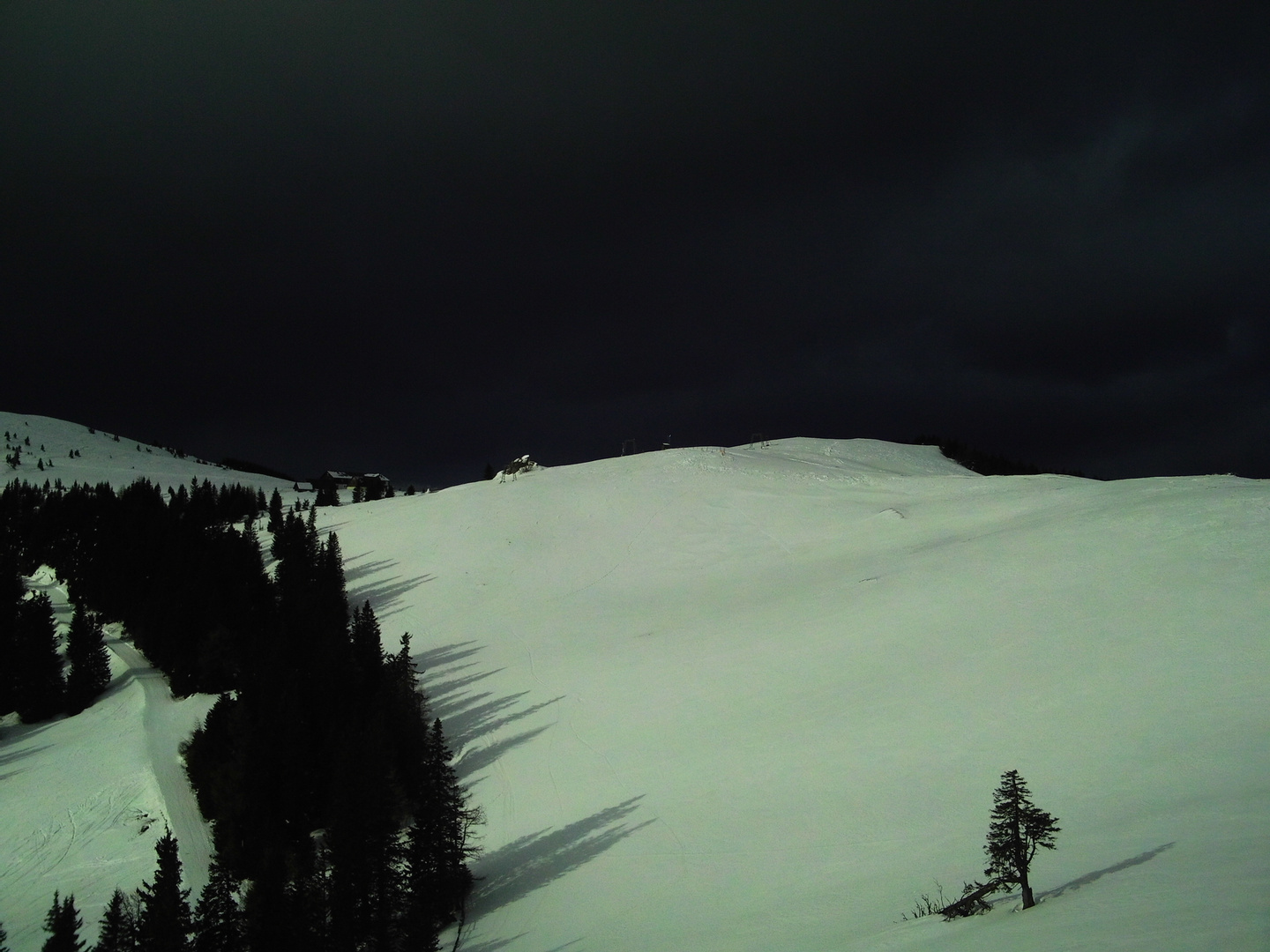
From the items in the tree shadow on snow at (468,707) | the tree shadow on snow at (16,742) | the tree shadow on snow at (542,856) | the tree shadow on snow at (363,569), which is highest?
the tree shadow on snow at (363,569)

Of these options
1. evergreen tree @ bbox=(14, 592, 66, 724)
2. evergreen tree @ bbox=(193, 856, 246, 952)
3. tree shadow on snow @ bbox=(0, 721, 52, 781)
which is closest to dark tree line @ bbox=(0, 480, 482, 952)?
evergreen tree @ bbox=(193, 856, 246, 952)

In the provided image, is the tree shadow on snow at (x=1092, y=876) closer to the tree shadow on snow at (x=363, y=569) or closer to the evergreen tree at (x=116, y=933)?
the evergreen tree at (x=116, y=933)

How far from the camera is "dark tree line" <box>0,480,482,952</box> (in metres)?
19.7

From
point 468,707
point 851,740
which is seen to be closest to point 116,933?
point 468,707

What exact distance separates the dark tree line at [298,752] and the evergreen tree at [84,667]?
0.42m

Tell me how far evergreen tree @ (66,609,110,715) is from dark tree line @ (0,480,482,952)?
1.36ft

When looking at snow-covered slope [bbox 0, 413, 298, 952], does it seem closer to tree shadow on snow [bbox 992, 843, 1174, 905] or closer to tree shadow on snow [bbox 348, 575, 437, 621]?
tree shadow on snow [bbox 348, 575, 437, 621]

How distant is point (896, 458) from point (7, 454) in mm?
210479

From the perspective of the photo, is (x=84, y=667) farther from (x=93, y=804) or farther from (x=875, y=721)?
Answer: (x=875, y=721)

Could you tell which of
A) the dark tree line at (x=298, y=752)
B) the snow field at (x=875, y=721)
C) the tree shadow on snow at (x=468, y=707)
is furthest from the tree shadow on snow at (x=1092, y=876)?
the tree shadow on snow at (x=468, y=707)

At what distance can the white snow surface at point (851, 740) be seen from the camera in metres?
15.2

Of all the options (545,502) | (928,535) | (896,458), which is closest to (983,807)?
(928,535)

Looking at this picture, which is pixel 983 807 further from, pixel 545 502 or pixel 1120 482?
pixel 545 502

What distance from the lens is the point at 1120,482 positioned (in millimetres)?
53000
